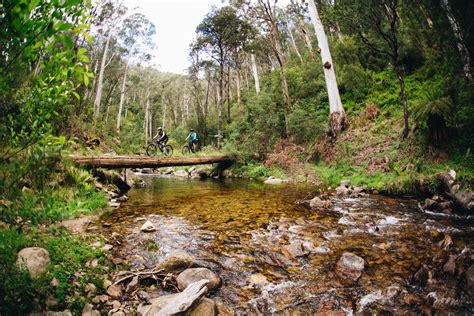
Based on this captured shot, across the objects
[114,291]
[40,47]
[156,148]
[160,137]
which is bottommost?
[114,291]

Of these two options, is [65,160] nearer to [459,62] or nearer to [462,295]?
[462,295]

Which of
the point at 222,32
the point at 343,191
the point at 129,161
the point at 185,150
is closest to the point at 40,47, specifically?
the point at 129,161

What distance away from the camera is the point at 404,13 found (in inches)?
536

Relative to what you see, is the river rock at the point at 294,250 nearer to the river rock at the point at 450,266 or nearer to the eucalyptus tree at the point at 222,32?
the river rock at the point at 450,266

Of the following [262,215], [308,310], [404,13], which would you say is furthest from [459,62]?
[308,310]

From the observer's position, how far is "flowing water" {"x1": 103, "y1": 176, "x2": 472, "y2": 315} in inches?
121

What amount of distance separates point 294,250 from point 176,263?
1878 mm

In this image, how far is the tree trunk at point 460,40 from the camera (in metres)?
8.27

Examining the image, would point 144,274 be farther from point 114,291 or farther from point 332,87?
point 332,87

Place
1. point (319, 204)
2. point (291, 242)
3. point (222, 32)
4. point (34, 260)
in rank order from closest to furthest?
point (34, 260)
point (291, 242)
point (319, 204)
point (222, 32)

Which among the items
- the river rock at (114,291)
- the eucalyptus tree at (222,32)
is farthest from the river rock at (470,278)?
the eucalyptus tree at (222,32)

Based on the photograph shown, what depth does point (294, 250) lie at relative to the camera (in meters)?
4.22

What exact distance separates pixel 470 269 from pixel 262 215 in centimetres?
393

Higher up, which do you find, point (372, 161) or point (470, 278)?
point (372, 161)
